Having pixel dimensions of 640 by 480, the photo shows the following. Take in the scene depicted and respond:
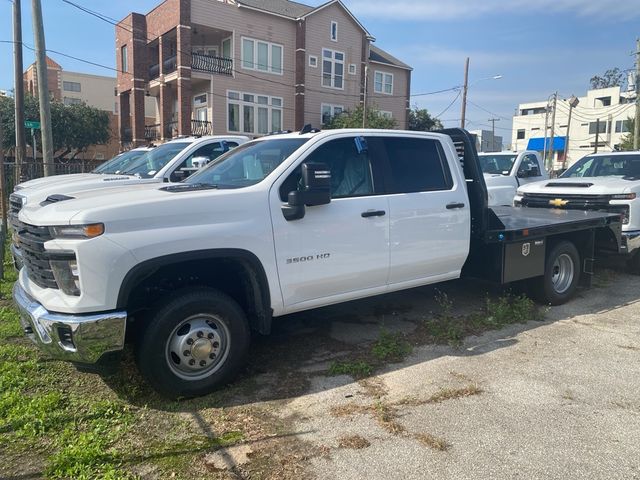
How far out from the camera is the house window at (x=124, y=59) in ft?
108

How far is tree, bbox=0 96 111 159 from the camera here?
3675cm

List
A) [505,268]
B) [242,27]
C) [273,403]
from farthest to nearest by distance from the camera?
1. [242,27]
2. [505,268]
3. [273,403]

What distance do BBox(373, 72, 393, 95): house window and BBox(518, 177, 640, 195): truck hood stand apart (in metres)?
29.6

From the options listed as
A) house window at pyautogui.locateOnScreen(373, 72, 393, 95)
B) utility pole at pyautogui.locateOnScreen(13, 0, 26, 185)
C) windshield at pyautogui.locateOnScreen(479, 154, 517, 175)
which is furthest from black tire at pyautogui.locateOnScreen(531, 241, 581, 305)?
house window at pyautogui.locateOnScreen(373, 72, 393, 95)

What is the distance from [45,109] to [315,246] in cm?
1145

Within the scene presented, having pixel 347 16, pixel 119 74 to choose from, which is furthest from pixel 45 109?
pixel 347 16

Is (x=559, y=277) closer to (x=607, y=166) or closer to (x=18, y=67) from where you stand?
(x=607, y=166)

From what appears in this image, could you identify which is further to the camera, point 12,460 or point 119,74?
point 119,74

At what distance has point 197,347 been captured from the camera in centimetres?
393

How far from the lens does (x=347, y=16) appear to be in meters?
34.3

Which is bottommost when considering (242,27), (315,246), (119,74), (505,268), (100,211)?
(505,268)

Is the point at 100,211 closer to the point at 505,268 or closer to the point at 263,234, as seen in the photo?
the point at 263,234

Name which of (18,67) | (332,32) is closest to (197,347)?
(18,67)

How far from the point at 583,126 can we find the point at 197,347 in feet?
273
